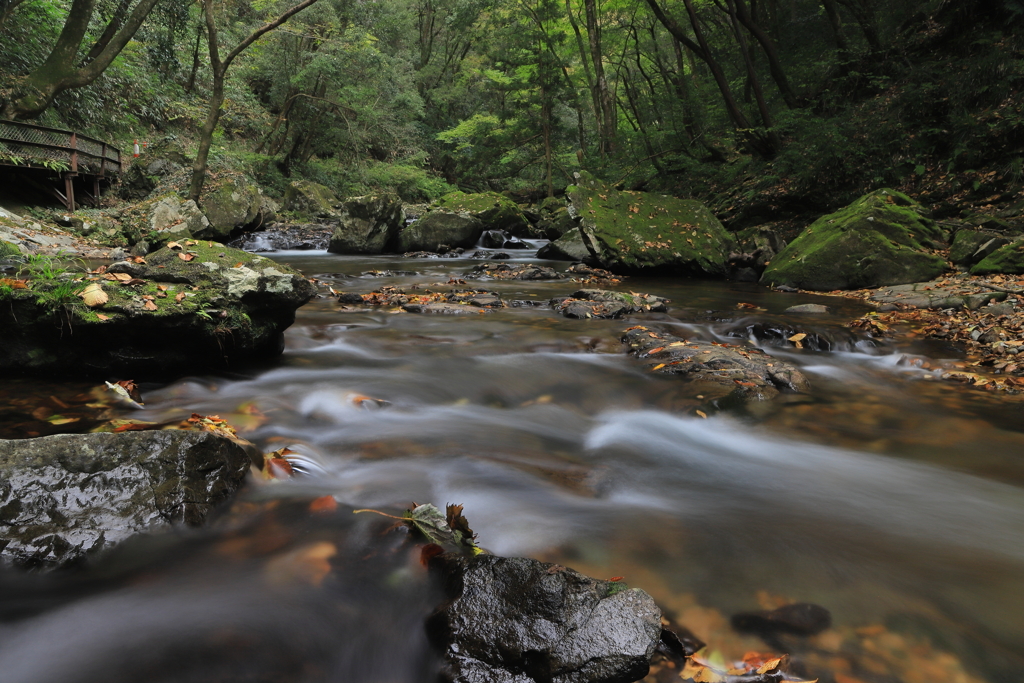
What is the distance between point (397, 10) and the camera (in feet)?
104

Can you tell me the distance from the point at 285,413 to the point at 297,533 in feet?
4.87

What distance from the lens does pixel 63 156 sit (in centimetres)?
1609

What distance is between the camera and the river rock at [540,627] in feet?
5.12

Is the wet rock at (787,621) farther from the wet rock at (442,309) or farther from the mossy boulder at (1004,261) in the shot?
the mossy boulder at (1004,261)

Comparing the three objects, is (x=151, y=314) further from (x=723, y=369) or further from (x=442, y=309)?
(x=723, y=369)

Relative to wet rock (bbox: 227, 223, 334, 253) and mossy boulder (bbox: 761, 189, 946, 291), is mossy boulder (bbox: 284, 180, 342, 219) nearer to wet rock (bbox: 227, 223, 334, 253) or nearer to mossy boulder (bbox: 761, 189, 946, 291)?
wet rock (bbox: 227, 223, 334, 253)

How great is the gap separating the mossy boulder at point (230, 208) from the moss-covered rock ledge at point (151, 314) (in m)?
12.4

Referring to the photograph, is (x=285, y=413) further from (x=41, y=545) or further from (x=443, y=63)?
(x=443, y=63)

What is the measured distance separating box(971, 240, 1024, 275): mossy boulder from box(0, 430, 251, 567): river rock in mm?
9696

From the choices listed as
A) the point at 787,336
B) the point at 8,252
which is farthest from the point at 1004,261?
the point at 8,252

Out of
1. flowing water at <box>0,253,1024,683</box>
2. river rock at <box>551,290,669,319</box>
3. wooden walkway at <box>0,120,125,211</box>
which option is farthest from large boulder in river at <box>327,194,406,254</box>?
flowing water at <box>0,253,1024,683</box>

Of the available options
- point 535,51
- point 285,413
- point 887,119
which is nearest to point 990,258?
point 887,119

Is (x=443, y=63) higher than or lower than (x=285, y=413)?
higher

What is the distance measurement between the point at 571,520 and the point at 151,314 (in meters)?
2.93
